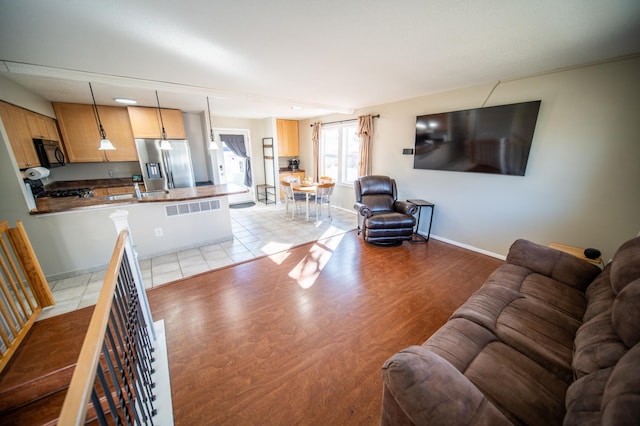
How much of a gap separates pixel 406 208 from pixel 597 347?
9.24ft

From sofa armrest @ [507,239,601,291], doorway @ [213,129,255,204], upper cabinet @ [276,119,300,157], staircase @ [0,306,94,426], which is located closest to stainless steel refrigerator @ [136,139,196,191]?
doorway @ [213,129,255,204]

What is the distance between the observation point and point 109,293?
1.02 m

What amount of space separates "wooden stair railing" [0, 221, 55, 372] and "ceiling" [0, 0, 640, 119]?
169cm

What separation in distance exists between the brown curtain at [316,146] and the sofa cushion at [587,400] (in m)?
5.67

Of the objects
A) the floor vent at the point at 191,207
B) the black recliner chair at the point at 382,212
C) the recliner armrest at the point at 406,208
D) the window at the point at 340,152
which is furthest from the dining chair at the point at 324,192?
the floor vent at the point at 191,207

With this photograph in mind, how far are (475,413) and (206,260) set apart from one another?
10.9 ft

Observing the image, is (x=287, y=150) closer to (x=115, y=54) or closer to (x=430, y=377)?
(x=115, y=54)

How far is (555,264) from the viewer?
1872mm

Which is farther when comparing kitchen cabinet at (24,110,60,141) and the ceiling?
kitchen cabinet at (24,110,60,141)

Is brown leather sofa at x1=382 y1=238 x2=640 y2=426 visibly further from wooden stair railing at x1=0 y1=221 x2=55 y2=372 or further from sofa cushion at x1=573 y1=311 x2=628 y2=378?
wooden stair railing at x1=0 y1=221 x2=55 y2=372

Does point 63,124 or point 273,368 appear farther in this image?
point 63,124

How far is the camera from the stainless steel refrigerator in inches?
179

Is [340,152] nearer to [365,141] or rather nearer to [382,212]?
[365,141]

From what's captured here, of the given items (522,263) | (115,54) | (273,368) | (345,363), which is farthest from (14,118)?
(522,263)
